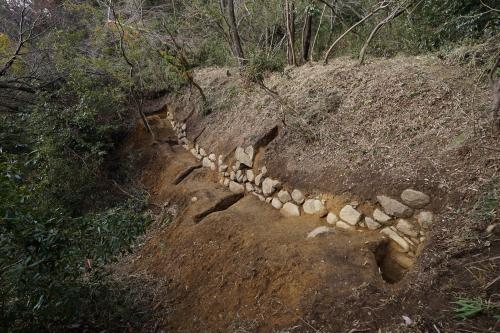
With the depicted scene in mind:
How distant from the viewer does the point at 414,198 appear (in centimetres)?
282

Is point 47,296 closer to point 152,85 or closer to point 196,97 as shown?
point 196,97

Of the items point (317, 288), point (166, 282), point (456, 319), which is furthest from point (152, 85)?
point (456, 319)

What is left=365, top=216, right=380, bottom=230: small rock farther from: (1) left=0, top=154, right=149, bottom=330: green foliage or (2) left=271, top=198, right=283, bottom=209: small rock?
(1) left=0, top=154, right=149, bottom=330: green foliage

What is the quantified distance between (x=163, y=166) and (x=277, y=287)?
372 centimetres

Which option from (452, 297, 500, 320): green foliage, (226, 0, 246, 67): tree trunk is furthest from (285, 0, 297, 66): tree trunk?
(452, 297, 500, 320): green foliage

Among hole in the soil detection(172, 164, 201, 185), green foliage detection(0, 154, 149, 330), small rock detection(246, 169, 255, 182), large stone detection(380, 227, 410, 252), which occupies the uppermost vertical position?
green foliage detection(0, 154, 149, 330)

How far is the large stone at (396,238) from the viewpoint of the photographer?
2747mm

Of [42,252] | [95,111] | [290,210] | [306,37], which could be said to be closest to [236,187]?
[290,210]

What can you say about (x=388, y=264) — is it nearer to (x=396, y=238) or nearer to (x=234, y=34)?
(x=396, y=238)

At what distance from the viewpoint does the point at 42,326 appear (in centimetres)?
216

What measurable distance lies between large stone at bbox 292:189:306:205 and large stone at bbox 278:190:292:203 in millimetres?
80

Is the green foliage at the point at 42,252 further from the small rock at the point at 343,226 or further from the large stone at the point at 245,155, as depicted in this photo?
the large stone at the point at 245,155

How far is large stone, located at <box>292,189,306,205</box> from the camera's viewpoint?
361cm

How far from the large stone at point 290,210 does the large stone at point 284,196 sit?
53mm
